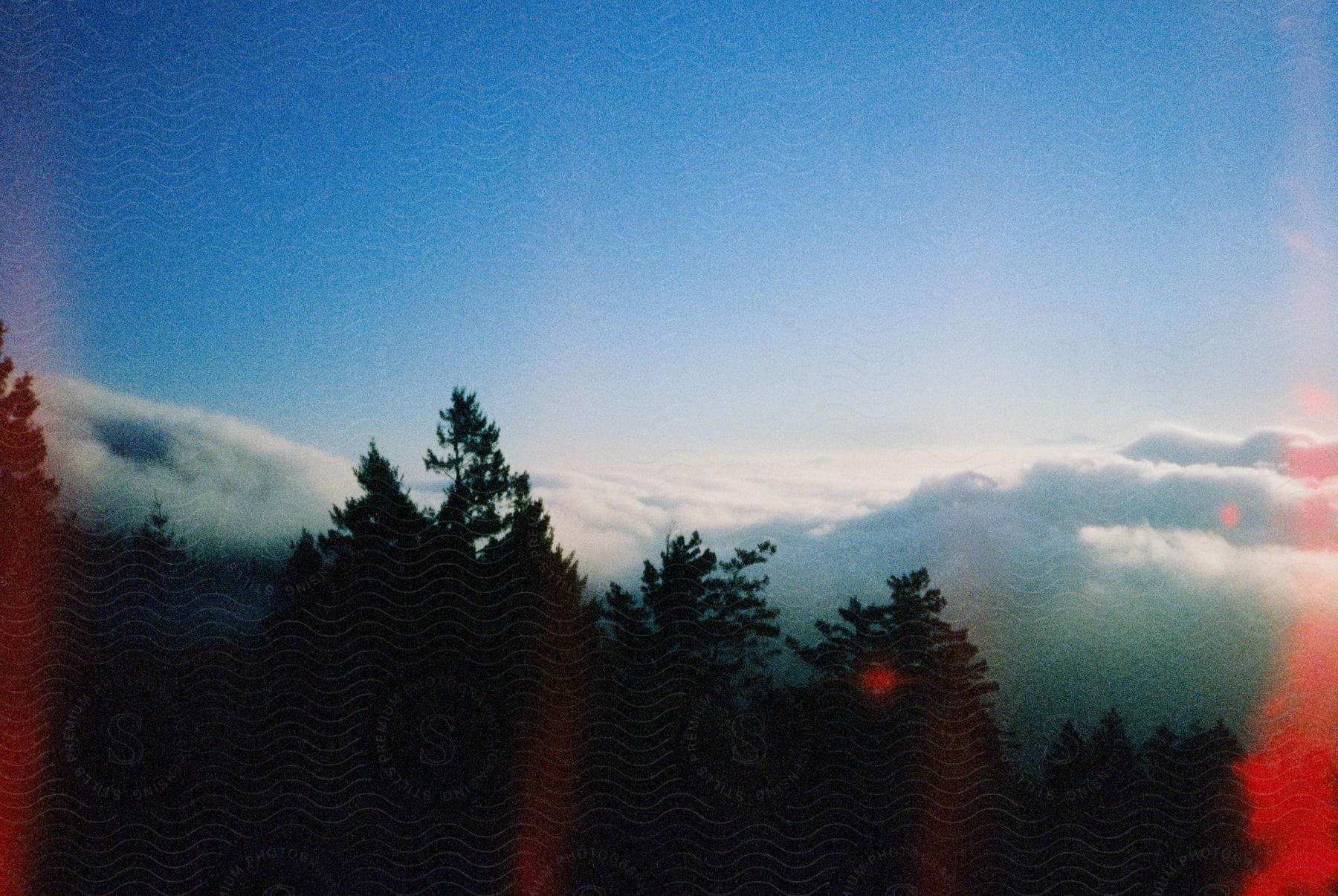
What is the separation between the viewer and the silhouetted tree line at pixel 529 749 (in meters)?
5.42

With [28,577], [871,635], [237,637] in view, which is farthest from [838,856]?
[28,577]

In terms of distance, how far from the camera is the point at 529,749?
19.1 feet

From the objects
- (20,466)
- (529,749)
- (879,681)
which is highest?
(20,466)

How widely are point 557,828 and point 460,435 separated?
4.22 meters

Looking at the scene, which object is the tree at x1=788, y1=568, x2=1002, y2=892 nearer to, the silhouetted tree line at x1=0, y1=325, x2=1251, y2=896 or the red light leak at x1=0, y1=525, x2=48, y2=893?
the silhouetted tree line at x1=0, y1=325, x2=1251, y2=896

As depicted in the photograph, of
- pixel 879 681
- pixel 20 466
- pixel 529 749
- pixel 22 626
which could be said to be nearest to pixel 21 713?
pixel 22 626

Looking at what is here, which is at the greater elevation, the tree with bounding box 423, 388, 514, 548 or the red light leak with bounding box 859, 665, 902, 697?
the tree with bounding box 423, 388, 514, 548

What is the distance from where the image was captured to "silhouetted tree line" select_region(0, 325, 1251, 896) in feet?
17.8

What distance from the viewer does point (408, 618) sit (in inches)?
240

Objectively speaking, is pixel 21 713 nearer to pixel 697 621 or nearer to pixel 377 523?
pixel 377 523

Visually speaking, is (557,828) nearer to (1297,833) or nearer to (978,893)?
(978,893)

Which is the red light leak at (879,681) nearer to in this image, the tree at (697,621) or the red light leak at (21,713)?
the tree at (697,621)

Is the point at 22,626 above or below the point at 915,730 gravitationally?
above

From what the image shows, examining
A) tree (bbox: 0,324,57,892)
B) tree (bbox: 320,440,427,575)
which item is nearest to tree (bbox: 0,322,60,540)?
tree (bbox: 0,324,57,892)
